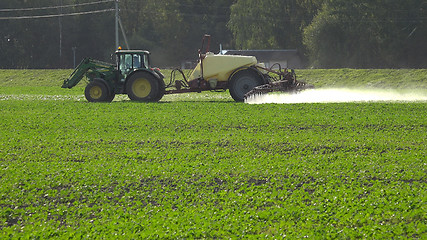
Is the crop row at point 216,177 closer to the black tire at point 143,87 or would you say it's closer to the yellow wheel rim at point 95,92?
the black tire at point 143,87

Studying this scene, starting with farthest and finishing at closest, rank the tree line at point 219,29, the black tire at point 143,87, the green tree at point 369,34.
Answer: the tree line at point 219,29 → the green tree at point 369,34 → the black tire at point 143,87

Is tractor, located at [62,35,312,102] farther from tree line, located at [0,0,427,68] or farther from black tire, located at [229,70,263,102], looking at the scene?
tree line, located at [0,0,427,68]

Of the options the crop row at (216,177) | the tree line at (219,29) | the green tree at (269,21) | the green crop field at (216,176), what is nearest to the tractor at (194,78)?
the green crop field at (216,176)

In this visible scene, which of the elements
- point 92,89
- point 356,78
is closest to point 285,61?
point 356,78

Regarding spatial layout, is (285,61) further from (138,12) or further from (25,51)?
(25,51)

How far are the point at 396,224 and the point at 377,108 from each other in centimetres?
1500

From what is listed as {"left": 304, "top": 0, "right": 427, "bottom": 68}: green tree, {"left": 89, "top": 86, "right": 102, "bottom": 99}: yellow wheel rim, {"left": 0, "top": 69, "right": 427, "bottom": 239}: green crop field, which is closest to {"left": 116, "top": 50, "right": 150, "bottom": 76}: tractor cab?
{"left": 89, "top": 86, "right": 102, "bottom": 99}: yellow wheel rim

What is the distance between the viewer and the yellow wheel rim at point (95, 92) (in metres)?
28.1

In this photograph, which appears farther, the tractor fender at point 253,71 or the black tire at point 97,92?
the black tire at point 97,92

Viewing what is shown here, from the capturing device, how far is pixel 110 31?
83688 millimetres

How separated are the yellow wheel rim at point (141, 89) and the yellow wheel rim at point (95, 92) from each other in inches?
61.5

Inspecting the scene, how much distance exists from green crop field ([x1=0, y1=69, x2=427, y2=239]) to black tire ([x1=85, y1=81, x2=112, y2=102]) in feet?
19.4

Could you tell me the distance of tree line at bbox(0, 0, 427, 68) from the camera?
7300 centimetres

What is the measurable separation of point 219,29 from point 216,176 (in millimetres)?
80905
